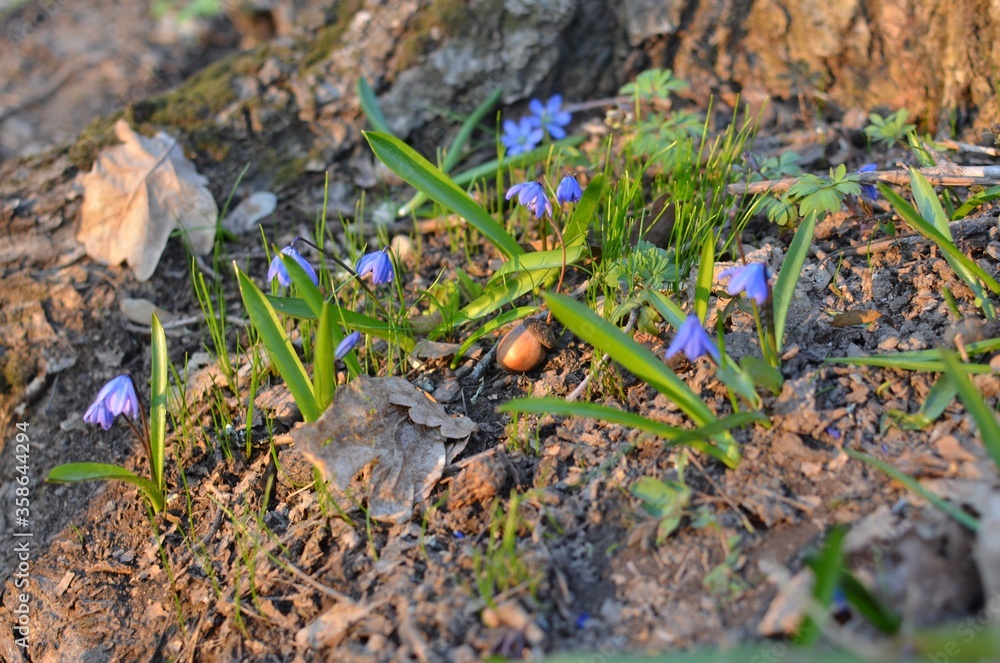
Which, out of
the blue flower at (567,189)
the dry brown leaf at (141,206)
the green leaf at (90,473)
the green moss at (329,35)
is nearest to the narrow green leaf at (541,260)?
the blue flower at (567,189)

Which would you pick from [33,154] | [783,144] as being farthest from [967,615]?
[33,154]

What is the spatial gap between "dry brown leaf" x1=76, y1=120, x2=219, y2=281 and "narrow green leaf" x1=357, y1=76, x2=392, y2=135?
0.73 m

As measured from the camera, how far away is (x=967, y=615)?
1423 millimetres

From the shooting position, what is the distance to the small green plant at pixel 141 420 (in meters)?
2.16

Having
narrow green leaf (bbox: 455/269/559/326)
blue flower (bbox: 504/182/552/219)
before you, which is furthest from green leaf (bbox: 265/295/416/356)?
blue flower (bbox: 504/182/552/219)

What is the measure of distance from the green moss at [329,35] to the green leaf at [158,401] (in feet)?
5.56

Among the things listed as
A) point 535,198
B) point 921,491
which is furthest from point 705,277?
point 921,491

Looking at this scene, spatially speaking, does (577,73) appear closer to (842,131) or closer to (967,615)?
(842,131)

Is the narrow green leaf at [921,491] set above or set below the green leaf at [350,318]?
below

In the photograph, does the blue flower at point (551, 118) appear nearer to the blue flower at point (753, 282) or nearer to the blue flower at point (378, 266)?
the blue flower at point (378, 266)

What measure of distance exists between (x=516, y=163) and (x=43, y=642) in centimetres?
228

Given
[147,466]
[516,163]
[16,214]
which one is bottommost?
[147,466]

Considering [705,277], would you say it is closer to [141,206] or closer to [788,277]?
[788,277]

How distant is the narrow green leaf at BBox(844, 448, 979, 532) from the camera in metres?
1.56
